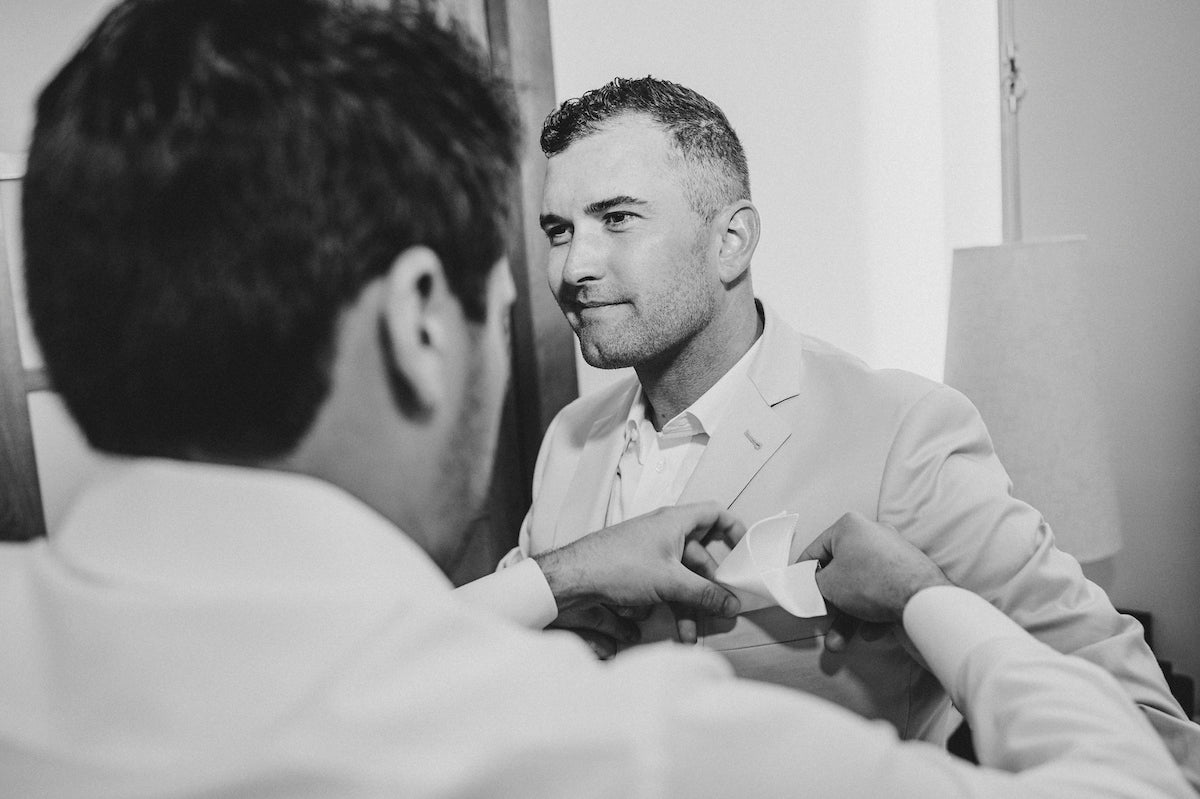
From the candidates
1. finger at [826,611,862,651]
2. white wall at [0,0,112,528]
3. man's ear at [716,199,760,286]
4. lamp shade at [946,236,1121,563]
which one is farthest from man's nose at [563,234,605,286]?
lamp shade at [946,236,1121,563]

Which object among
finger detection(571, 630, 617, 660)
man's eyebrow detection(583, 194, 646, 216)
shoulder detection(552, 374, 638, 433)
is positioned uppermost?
man's eyebrow detection(583, 194, 646, 216)

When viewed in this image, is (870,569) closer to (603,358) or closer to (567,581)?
(567,581)

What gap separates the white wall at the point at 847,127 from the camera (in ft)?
6.98

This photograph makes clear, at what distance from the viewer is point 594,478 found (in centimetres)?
171

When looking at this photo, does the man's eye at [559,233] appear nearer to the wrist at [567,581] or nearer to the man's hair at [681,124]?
the man's hair at [681,124]

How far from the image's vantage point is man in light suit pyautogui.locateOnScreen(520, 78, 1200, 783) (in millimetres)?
1306

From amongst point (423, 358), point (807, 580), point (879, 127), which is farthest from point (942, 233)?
point (423, 358)

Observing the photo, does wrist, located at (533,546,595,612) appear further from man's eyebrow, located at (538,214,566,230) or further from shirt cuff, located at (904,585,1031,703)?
man's eyebrow, located at (538,214,566,230)

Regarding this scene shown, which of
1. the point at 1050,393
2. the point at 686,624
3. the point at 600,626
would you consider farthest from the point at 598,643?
the point at 1050,393

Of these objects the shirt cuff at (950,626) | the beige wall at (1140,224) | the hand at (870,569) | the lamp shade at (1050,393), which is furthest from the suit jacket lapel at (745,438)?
the beige wall at (1140,224)

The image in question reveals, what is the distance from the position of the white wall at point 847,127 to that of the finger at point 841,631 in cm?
87

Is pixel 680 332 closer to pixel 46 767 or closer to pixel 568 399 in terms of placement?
pixel 568 399

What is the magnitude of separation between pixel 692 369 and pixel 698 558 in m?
0.41

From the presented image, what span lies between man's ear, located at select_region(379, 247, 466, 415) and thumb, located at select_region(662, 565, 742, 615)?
0.69 meters
